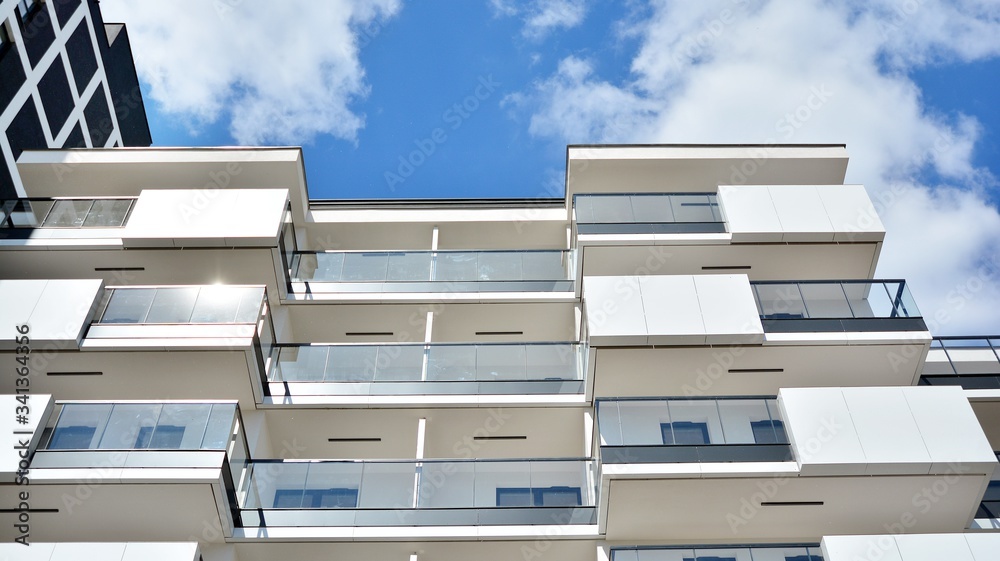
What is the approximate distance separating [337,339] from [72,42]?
14.0 metres

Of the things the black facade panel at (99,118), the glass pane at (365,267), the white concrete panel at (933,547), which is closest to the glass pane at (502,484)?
the white concrete panel at (933,547)

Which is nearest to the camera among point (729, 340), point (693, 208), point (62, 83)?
point (729, 340)

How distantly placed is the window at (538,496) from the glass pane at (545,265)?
5.77m

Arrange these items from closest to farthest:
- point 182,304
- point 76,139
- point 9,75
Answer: point 182,304, point 9,75, point 76,139

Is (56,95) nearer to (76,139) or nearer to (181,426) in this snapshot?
(76,139)

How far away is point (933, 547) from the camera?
41.7 feet

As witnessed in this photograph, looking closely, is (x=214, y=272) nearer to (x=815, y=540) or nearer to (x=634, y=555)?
(x=634, y=555)

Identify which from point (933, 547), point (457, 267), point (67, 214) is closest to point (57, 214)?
point (67, 214)

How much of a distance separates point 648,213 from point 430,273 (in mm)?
4558

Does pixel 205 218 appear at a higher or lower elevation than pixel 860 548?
higher

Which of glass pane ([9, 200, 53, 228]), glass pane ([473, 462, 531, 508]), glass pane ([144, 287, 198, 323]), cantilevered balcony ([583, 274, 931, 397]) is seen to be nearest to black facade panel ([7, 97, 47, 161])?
glass pane ([9, 200, 53, 228])

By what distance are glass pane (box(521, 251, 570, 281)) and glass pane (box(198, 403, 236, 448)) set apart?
6.88m

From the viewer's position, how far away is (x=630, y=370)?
1619 cm

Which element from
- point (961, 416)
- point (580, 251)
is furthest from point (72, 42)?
point (961, 416)
